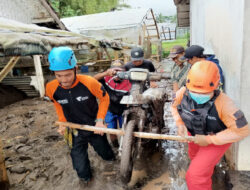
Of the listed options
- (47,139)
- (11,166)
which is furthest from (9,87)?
(11,166)

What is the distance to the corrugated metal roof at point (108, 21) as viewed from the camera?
14.8 metres

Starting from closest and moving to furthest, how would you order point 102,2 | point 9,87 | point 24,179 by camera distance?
point 24,179
point 9,87
point 102,2

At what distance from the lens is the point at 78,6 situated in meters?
23.2

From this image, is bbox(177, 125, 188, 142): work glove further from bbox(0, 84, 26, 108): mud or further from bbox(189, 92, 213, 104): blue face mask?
bbox(0, 84, 26, 108): mud

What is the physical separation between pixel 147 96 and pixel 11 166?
2884 millimetres

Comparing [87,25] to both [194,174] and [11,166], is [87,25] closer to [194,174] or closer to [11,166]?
[11,166]

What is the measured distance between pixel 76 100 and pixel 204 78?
1649mm

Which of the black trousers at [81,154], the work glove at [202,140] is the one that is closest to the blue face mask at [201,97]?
the work glove at [202,140]

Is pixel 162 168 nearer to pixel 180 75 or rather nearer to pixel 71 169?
pixel 71 169

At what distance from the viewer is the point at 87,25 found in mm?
15766

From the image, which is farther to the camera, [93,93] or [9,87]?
[9,87]

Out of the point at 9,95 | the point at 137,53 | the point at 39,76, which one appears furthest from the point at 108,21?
the point at 137,53

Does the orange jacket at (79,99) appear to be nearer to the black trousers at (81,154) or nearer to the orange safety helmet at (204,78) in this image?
the black trousers at (81,154)

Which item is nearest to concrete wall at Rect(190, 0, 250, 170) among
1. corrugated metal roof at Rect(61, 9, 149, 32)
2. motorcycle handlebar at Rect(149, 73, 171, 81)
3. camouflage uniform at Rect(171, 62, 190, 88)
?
camouflage uniform at Rect(171, 62, 190, 88)
